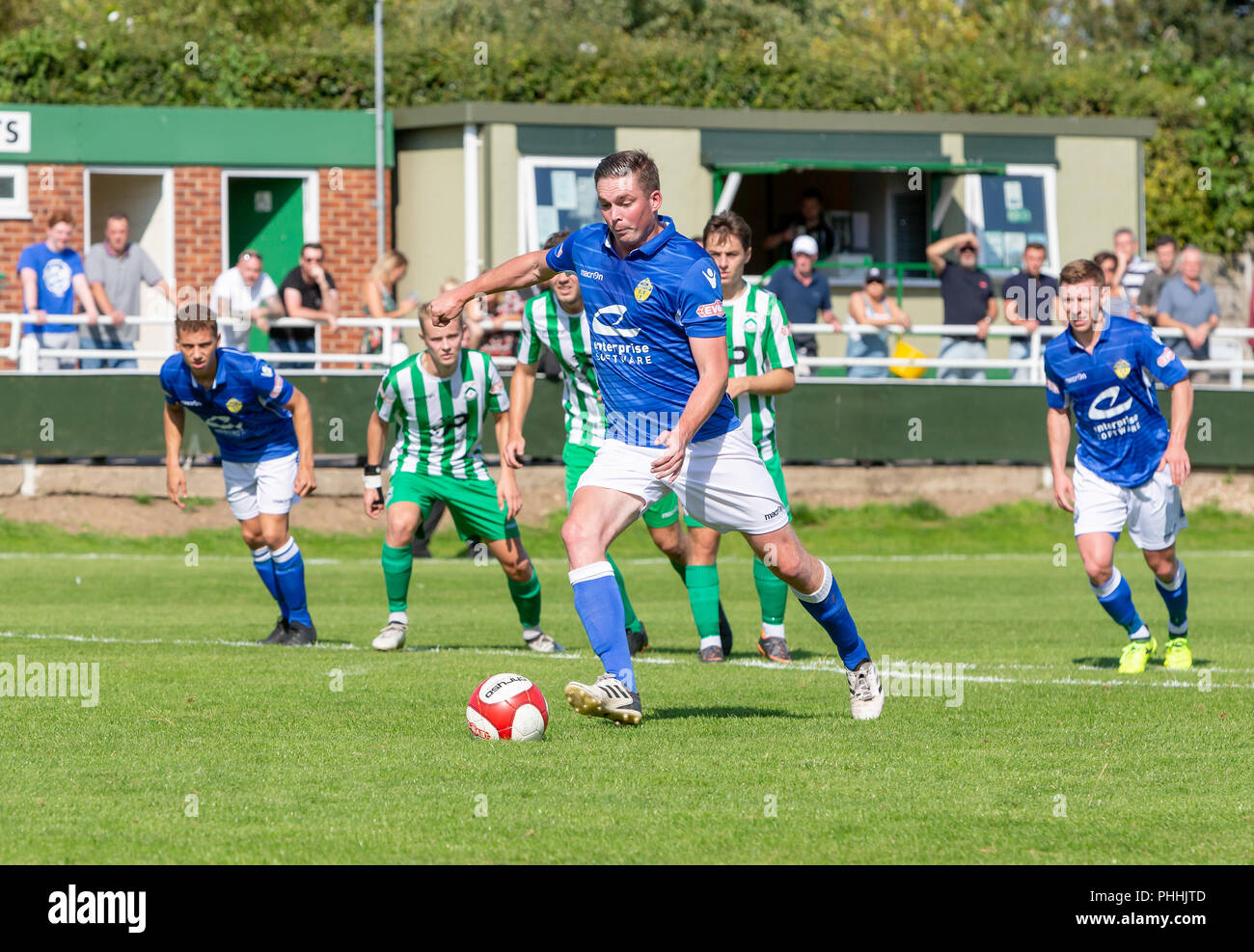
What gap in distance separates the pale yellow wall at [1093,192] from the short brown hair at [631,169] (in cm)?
2062

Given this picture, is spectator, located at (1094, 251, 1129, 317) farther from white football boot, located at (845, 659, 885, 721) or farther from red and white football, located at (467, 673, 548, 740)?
red and white football, located at (467, 673, 548, 740)

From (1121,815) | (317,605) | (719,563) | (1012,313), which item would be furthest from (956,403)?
(1121,815)

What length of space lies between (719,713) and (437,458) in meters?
3.48

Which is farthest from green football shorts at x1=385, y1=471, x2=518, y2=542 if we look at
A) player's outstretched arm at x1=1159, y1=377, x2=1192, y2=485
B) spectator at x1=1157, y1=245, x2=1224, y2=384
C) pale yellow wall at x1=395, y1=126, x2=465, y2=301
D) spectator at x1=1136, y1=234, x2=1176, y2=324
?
pale yellow wall at x1=395, y1=126, x2=465, y2=301

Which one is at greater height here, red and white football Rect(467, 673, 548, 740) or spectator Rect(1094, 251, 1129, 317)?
spectator Rect(1094, 251, 1129, 317)

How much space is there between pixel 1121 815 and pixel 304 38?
25.2m

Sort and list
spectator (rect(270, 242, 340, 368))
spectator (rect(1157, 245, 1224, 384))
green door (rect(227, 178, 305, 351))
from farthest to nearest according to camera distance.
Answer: green door (rect(227, 178, 305, 351)) < spectator (rect(1157, 245, 1224, 384)) < spectator (rect(270, 242, 340, 368))

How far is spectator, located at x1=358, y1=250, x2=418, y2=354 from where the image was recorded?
64.4 ft

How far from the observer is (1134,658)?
10.2m

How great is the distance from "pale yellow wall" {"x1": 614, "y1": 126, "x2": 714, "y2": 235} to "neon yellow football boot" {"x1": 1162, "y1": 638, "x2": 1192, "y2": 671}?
1496 cm

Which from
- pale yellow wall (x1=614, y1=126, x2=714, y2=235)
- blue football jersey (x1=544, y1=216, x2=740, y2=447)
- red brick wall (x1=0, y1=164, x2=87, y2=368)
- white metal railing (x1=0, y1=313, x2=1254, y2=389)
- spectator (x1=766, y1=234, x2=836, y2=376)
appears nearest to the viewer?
blue football jersey (x1=544, y1=216, x2=740, y2=447)

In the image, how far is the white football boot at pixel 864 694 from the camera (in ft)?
26.2

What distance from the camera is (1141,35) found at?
4728 centimetres
